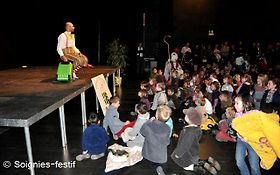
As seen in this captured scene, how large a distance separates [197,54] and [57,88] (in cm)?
1164

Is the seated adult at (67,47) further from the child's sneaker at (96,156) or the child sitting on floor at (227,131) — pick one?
the child sitting on floor at (227,131)

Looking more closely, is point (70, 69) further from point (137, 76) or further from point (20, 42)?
point (137, 76)

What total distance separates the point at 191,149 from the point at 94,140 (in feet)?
4.82

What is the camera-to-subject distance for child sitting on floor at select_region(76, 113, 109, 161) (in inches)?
171

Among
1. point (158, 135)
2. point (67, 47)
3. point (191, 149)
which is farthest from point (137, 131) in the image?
point (67, 47)

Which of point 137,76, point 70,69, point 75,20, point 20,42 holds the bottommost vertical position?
point 137,76

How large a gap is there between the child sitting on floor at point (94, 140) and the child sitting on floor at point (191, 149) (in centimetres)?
115

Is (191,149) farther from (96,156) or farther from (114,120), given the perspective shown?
(114,120)

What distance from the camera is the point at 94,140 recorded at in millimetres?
4398

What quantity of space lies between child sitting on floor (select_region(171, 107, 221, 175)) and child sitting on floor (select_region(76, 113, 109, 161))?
1150 millimetres

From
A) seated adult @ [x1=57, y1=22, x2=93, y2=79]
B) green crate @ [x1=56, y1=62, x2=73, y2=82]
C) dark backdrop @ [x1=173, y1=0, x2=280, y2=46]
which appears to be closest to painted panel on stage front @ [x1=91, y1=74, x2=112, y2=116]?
green crate @ [x1=56, y1=62, x2=73, y2=82]

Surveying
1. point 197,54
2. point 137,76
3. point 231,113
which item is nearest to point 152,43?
point 137,76

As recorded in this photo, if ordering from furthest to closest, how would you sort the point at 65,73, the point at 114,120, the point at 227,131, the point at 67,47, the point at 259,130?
the point at 67,47 < the point at 65,73 < the point at 227,131 < the point at 114,120 < the point at 259,130

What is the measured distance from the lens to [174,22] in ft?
56.8
